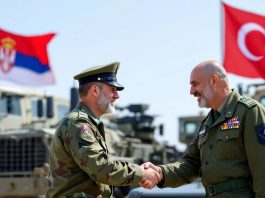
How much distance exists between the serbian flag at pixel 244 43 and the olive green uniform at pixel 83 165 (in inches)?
219

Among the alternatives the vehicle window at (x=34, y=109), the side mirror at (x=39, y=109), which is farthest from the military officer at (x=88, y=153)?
the vehicle window at (x=34, y=109)

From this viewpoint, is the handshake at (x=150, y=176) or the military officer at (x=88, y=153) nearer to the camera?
the military officer at (x=88, y=153)

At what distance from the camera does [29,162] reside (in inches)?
435

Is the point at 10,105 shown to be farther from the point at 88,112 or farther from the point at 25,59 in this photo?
the point at 88,112

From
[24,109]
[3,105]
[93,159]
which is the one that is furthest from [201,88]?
[24,109]

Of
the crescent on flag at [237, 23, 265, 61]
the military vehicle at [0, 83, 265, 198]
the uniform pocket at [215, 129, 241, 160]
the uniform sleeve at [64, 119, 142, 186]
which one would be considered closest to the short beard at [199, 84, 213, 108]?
the uniform pocket at [215, 129, 241, 160]

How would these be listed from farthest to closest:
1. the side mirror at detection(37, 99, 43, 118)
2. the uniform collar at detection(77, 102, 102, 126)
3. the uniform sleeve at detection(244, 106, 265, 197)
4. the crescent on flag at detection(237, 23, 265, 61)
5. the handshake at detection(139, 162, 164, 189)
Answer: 1. the side mirror at detection(37, 99, 43, 118)
2. the crescent on flag at detection(237, 23, 265, 61)
3. the handshake at detection(139, 162, 164, 189)
4. the uniform collar at detection(77, 102, 102, 126)
5. the uniform sleeve at detection(244, 106, 265, 197)

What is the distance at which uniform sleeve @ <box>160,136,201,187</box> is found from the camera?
4391 millimetres

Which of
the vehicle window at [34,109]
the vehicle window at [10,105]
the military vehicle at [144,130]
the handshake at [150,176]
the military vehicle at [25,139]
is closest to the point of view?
the handshake at [150,176]

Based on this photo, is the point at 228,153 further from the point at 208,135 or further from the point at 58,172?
the point at 58,172

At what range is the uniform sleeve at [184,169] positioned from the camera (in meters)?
4.39

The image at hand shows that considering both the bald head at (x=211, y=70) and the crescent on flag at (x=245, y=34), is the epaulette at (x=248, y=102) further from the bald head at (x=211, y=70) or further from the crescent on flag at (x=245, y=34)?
the crescent on flag at (x=245, y=34)

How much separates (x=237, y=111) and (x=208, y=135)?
26 centimetres

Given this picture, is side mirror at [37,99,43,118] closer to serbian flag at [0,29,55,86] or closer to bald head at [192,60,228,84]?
serbian flag at [0,29,55,86]
